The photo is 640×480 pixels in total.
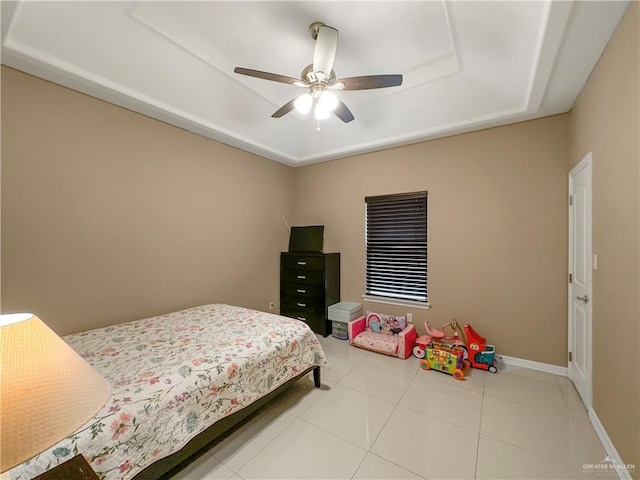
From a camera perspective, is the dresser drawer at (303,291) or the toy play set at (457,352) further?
the dresser drawer at (303,291)

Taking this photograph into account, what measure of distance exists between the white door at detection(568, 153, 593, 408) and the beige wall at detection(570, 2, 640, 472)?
0.55 feet

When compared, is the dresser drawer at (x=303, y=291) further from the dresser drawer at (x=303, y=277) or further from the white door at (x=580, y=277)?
the white door at (x=580, y=277)

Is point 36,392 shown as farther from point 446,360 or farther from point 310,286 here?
point 310,286

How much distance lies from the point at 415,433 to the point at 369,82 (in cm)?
254

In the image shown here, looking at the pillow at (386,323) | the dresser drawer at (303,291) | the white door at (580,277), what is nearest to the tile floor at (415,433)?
the white door at (580,277)

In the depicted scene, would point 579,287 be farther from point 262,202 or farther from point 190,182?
point 190,182

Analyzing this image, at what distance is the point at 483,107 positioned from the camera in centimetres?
276

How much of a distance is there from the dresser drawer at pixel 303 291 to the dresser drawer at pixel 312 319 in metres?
0.25

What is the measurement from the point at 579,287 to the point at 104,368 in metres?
3.69

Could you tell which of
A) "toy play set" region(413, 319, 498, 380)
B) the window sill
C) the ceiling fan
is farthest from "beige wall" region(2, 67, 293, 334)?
"toy play set" region(413, 319, 498, 380)

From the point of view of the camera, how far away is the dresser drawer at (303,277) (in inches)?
150

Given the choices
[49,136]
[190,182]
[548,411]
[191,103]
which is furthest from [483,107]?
[49,136]

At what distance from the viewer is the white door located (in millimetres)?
2104

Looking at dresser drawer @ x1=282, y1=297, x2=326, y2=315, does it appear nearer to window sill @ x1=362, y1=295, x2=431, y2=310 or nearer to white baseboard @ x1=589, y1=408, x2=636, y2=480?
window sill @ x1=362, y1=295, x2=431, y2=310
